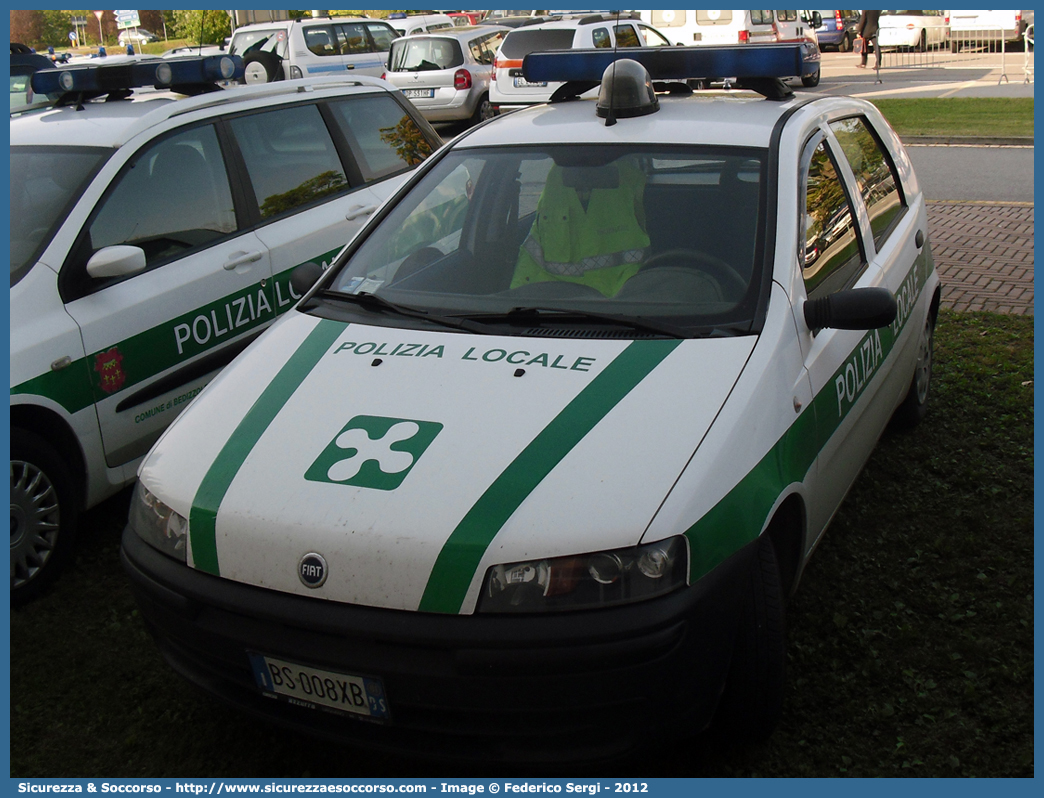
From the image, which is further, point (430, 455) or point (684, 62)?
point (684, 62)

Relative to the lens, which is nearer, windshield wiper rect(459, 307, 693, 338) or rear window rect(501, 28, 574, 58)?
windshield wiper rect(459, 307, 693, 338)

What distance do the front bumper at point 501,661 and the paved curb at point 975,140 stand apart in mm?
13092

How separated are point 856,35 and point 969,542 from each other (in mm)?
34822

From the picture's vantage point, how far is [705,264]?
3355 mm

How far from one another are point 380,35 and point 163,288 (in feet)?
59.0

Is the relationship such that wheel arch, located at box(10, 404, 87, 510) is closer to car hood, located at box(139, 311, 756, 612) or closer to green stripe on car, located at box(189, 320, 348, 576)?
car hood, located at box(139, 311, 756, 612)

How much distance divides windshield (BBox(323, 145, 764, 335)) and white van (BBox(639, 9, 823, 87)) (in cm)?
2161

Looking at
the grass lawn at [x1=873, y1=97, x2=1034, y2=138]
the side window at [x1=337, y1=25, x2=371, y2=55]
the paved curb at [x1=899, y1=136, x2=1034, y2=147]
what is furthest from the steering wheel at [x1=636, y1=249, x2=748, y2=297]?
the side window at [x1=337, y1=25, x2=371, y2=55]

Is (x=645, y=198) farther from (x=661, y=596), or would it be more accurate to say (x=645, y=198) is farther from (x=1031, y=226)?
(x=1031, y=226)

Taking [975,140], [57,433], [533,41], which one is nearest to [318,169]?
[57,433]

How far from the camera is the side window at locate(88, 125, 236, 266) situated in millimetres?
4340

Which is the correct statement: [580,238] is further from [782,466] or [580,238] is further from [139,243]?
[139,243]

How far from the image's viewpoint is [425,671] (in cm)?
243
